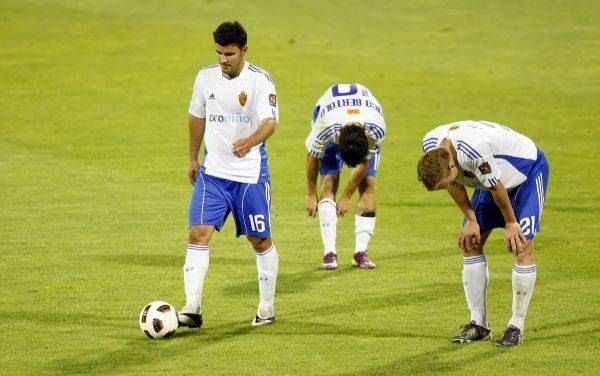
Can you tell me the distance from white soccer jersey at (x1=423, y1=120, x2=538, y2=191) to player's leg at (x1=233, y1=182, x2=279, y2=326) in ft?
5.05

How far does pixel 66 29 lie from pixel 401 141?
12.2 meters

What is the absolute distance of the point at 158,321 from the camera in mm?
10250

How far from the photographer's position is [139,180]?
61.6ft

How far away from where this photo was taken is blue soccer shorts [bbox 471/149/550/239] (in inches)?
395

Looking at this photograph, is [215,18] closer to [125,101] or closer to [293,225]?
[125,101]

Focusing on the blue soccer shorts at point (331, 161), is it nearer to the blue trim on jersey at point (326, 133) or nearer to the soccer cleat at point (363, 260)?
the blue trim on jersey at point (326, 133)

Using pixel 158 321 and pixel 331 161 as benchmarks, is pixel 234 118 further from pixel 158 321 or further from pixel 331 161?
pixel 331 161

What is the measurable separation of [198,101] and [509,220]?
8.63 feet

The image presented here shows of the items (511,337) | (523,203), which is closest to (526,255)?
(523,203)

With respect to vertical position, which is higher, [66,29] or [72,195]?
[66,29]

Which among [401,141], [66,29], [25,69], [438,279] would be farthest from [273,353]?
[66,29]

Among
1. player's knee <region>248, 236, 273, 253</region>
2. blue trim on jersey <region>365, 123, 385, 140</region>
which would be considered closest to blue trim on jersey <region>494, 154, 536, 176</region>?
player's knee <region>248, 236, 273, 253</region>

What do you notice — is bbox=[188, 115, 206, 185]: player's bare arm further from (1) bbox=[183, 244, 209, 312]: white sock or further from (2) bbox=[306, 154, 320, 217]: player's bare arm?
(2) bbox=[306, 154, 320, 217]: player's bare arm

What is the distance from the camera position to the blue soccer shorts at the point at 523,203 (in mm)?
10036
